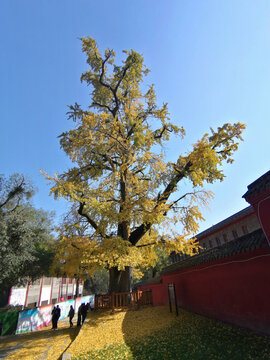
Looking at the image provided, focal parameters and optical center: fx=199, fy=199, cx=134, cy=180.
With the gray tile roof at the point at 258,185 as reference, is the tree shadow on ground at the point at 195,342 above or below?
below

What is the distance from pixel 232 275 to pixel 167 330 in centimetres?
334

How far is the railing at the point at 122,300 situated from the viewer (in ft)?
36.5

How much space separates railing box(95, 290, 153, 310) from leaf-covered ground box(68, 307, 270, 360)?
1.31 meters

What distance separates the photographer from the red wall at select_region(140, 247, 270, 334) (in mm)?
5840

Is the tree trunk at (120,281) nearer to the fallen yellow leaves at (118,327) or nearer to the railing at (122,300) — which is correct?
the railing at (122,300)

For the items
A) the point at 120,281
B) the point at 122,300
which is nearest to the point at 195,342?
the point at 122,300

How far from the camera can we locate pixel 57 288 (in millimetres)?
37188

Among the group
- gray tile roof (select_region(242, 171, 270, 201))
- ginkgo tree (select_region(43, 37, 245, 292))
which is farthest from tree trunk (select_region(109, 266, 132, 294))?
gray tile roof (select_region(242, 171, 270, 201))

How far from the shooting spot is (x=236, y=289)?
6887mm

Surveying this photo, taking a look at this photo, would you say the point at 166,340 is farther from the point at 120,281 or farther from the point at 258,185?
the point at 258,185

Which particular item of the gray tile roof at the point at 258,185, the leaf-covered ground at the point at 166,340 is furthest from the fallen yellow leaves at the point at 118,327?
the gray tile roof at the point at 258,185

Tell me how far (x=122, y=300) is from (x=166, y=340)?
5.25 meters

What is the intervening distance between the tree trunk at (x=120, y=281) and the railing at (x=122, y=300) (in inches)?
15.1

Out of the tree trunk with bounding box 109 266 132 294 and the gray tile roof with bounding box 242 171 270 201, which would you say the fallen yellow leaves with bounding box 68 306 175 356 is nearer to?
the tree trunk with bounding box 109 266 132 294
